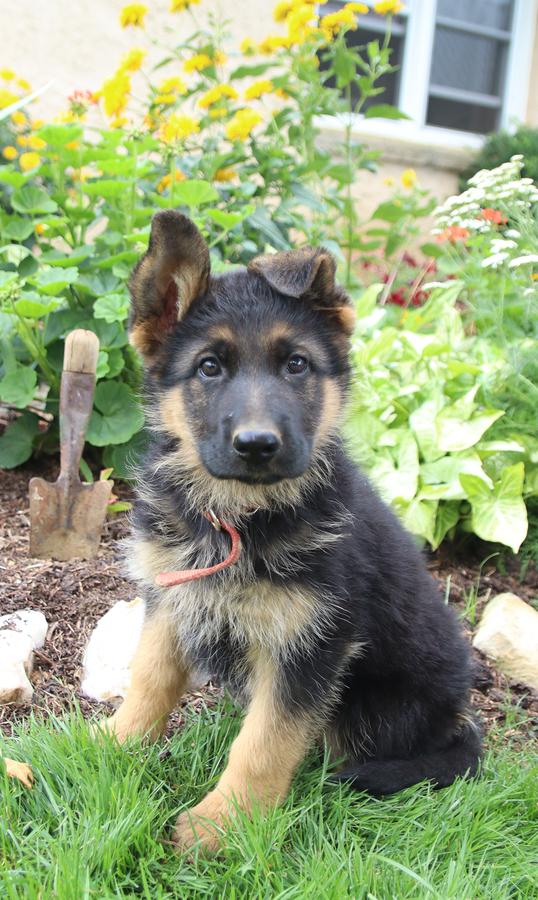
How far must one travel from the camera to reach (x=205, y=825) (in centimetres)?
238

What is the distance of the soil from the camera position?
328cm

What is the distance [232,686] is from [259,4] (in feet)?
29.7


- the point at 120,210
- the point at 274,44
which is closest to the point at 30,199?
the point at 120,210

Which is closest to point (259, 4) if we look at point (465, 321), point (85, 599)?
point (465, 321)

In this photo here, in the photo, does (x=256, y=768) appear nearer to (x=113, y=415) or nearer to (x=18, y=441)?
(x=113, y=415)

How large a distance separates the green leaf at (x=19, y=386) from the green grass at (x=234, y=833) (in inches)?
85.6

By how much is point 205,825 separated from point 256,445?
44.5 inches

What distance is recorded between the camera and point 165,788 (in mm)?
2650

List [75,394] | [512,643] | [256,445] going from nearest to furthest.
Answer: [256,445], [512,643], [75,394]

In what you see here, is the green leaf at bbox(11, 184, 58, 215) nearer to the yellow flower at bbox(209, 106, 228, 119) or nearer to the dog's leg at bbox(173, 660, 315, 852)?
the yellow flower at bbox(209, 106, 228, 119)

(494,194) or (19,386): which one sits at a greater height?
(494,194)

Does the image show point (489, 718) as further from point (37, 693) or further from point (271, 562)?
point (37, 693)

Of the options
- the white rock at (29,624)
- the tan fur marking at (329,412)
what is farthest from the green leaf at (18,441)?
the tan fur marking at (329,412)

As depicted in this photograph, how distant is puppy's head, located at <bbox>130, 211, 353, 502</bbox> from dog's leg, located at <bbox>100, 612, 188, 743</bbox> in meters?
0.62
